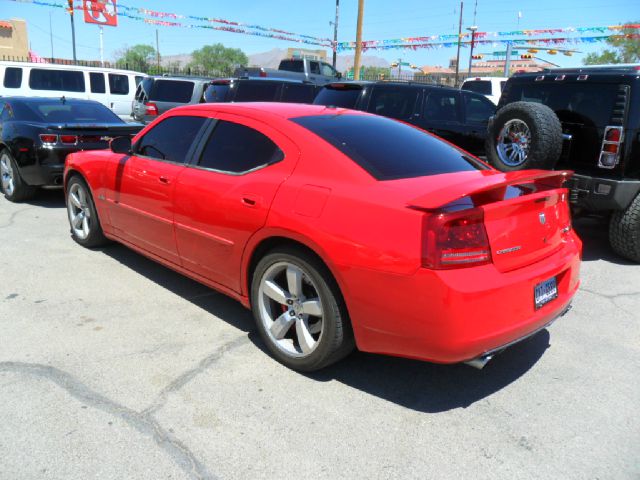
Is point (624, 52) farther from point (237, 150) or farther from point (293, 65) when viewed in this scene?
point (237, 150)

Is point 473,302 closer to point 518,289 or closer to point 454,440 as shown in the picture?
point 518,289

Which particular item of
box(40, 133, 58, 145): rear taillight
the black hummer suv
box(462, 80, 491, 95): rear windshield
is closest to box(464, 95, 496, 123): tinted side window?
the black hummer suv

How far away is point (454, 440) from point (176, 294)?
8.80 feet

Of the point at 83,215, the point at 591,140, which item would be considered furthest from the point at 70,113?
the point at 591,140

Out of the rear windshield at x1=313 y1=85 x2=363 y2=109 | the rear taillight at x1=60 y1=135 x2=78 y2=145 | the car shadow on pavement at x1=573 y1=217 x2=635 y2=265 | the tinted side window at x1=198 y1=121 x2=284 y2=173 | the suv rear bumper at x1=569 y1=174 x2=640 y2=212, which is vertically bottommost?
the car shadow on pavement at x1=573 y1=217 x2=635 y2=265

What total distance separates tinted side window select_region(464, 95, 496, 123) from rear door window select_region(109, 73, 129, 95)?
36.9 ft

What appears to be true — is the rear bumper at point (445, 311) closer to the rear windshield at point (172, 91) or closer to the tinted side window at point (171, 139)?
the tinted side window at point (171, 139)

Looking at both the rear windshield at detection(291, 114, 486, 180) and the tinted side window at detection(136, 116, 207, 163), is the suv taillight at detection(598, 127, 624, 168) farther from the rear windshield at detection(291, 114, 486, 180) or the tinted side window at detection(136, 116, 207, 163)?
the tinted side window at detection(136, 116, 207, 163)

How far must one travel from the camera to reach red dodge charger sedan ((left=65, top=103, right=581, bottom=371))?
2.62 meters

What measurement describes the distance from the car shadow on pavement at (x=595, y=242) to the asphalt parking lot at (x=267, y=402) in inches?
64.9

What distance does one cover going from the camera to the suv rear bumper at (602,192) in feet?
17.6

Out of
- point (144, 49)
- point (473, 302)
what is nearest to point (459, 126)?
point (473, 302)

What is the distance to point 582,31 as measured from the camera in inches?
998

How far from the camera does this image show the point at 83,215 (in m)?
5.62
